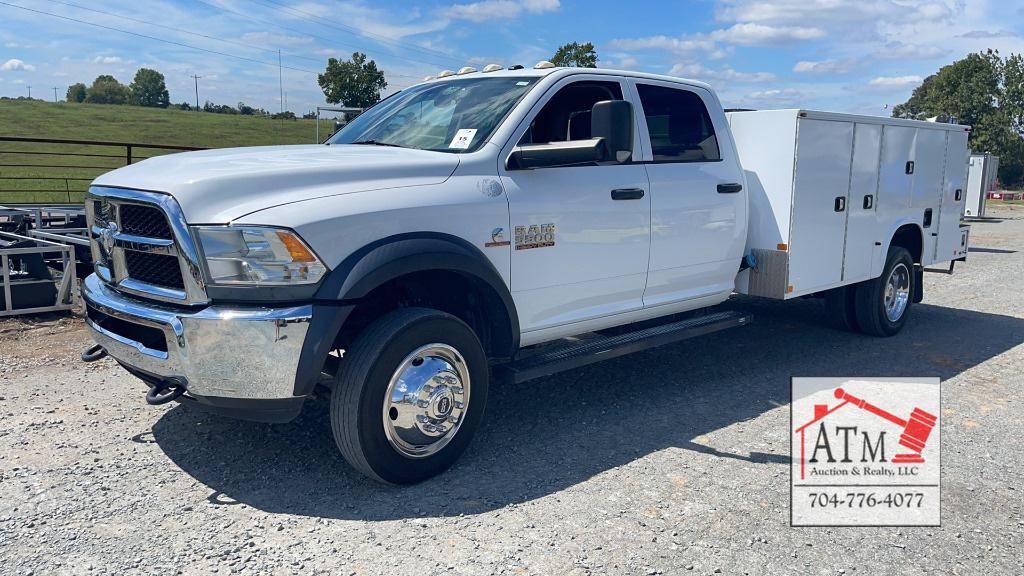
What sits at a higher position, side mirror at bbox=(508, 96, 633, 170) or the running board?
side mirror at bbox=(508, 96, 633, 170)

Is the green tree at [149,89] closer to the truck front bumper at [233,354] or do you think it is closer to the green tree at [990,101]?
the green tree at [990,101]

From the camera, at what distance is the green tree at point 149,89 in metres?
103

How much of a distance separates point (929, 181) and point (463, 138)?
5.21 metres

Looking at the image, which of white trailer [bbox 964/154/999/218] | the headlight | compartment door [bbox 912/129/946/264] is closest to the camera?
the headlight

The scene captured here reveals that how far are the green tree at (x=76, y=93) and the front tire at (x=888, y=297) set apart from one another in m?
116

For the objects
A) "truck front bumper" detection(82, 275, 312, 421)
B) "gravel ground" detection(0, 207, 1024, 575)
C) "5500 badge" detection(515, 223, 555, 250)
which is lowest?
"gravel ground" detection(0, 207, 1024, 575)

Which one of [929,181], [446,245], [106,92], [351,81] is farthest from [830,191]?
[106,92]

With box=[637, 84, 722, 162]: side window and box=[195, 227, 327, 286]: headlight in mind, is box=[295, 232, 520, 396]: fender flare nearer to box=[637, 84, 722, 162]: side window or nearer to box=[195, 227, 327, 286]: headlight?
box=[195, 227, 327, 286]: headlight

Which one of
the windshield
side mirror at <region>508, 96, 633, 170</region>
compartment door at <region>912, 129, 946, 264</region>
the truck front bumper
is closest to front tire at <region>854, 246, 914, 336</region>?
compartment door at <region>912, 129, 946, 264</region>

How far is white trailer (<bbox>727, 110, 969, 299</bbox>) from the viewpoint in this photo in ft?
19.1

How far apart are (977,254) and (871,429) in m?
11.6

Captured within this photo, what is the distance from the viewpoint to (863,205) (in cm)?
654

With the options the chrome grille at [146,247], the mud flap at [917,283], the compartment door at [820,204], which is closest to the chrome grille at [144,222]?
the chrome grille at [146,247]

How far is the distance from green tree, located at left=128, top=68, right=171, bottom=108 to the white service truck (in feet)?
351
